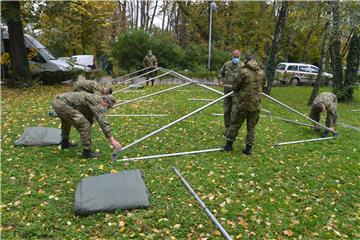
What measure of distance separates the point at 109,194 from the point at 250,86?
315cm

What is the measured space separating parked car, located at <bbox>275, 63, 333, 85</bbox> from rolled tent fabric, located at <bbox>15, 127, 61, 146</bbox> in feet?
57.6

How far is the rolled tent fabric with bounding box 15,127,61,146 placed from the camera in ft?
21.4

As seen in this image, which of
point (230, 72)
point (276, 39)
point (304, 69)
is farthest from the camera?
point (304, 69)

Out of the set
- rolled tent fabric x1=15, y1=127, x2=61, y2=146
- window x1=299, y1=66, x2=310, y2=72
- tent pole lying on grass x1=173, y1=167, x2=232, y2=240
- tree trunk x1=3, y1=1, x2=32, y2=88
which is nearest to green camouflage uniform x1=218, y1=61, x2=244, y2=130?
tent pole lying on grass x1=173, y1=167, x2=232, y2=240

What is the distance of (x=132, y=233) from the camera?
3.86 metres

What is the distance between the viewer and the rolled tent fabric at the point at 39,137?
21.4 feet

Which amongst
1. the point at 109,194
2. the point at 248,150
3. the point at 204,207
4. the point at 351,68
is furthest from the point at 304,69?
the point at 109,194

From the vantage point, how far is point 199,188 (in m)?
5.01

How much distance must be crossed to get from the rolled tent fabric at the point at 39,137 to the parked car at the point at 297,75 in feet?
57.6

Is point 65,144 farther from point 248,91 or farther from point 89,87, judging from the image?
point 248,91

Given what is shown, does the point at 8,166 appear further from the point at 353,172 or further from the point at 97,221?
the point at 353,172

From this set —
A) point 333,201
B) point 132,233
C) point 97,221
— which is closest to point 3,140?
point 97,221

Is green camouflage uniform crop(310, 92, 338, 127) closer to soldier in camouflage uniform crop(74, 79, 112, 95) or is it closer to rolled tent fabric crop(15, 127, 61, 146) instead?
soldier in camouflage uniform crop(74, 79, 112, 95)

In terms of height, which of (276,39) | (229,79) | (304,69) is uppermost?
(276,39)
